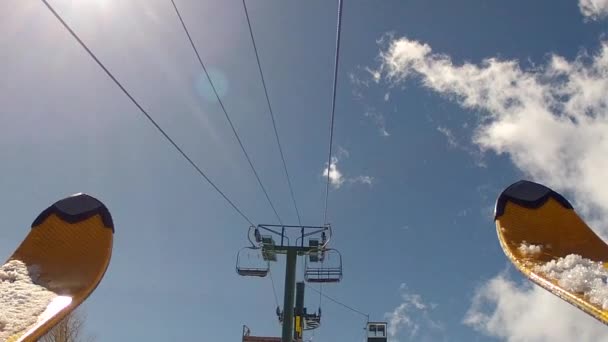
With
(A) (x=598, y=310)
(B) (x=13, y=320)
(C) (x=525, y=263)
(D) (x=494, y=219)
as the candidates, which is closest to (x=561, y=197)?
(D) (x=494, y=219)

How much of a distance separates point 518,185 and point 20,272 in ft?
16.2

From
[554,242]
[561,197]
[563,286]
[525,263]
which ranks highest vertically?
[561,197]

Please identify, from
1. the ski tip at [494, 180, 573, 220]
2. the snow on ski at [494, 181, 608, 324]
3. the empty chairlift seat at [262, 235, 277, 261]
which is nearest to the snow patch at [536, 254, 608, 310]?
the snow on ski at [494, 181, 608, 324]

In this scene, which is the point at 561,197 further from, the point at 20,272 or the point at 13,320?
the point at 20,272

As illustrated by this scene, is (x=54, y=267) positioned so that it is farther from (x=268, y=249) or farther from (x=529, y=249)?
(x=268, y=249)

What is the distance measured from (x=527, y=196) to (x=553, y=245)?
69cm

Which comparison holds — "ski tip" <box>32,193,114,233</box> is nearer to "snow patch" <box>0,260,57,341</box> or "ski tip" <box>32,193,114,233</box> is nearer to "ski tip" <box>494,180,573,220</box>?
"snow patch" <box>0,260,57,341</box>

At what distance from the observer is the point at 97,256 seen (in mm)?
5258

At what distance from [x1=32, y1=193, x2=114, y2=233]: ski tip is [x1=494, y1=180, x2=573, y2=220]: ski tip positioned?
13.6 feet

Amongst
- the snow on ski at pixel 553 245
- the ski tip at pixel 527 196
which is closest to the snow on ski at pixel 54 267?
the snow on ski at pixel 553 245

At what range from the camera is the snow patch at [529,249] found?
4.11 metres

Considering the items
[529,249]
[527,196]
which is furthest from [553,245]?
[527,196]

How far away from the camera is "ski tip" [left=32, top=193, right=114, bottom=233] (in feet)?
19.1

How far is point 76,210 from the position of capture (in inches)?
232
